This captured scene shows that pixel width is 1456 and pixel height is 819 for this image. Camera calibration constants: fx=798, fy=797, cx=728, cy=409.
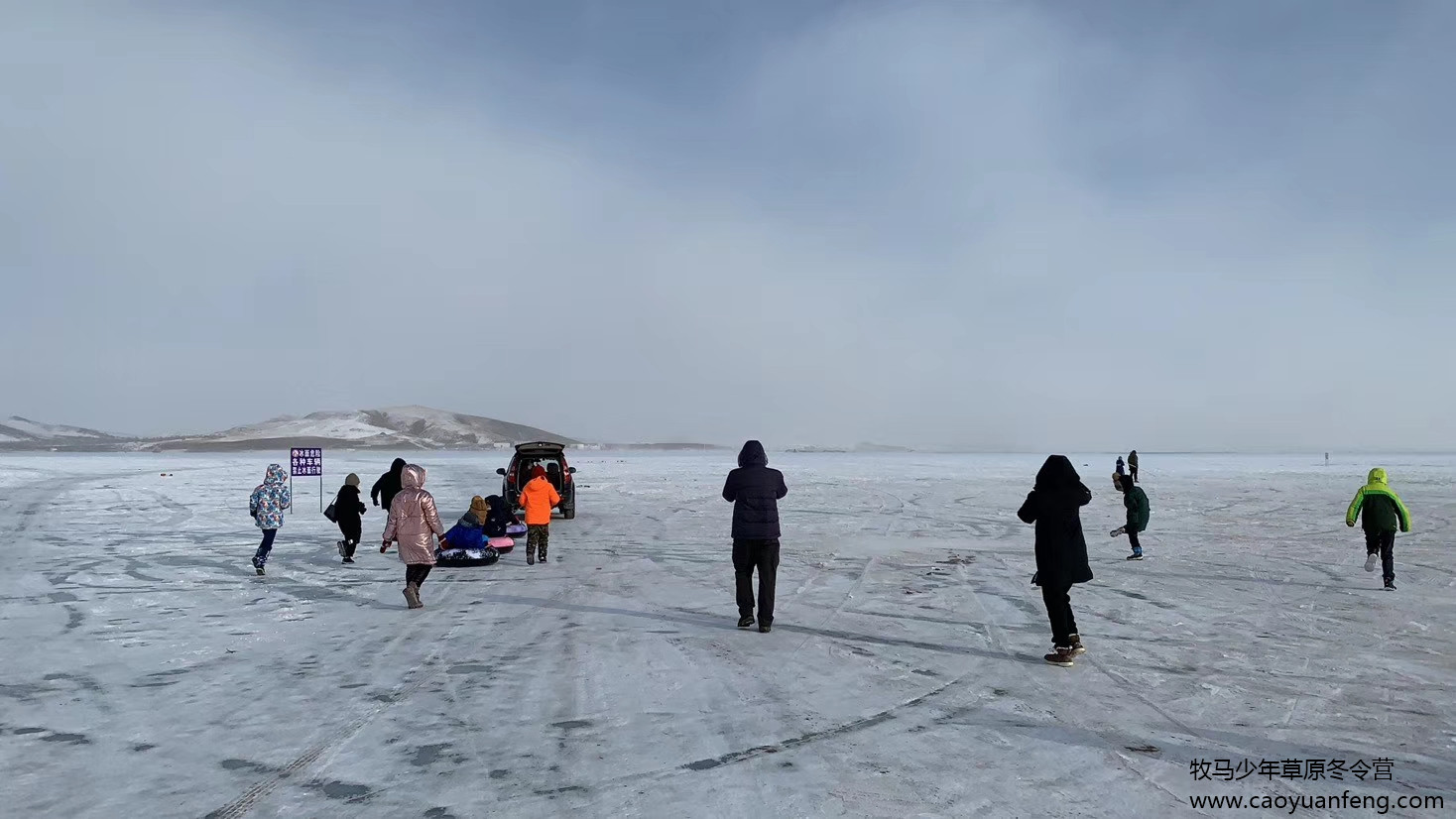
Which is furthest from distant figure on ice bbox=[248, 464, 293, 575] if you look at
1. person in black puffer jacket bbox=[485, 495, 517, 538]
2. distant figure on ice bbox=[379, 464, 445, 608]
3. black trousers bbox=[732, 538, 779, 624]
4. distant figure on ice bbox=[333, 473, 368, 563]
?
black trousers bbox=[732, 538, 779, 624]

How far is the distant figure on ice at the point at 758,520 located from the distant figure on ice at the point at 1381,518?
28.5ft

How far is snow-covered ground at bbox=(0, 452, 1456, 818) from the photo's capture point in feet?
15.3

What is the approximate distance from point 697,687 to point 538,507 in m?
7.36

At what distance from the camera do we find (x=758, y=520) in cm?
860

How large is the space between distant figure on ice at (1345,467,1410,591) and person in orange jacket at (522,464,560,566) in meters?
11.9

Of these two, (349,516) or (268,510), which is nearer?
(268,510)

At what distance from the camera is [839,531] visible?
19078 millimetres

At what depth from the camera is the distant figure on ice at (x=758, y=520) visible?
338 inches

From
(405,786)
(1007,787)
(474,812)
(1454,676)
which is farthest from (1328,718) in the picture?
(405,786)

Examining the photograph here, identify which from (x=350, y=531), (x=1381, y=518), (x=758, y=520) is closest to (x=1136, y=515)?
(x=1381, y=518)

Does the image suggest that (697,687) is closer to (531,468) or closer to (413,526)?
(413,526)

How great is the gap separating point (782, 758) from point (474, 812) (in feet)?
6.20

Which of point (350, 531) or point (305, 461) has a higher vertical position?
point (305, 461)

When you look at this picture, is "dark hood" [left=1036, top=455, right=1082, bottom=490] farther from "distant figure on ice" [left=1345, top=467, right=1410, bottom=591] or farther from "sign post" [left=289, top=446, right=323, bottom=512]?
"sign post" [left=289, top=446, right=323, bottom=512]
